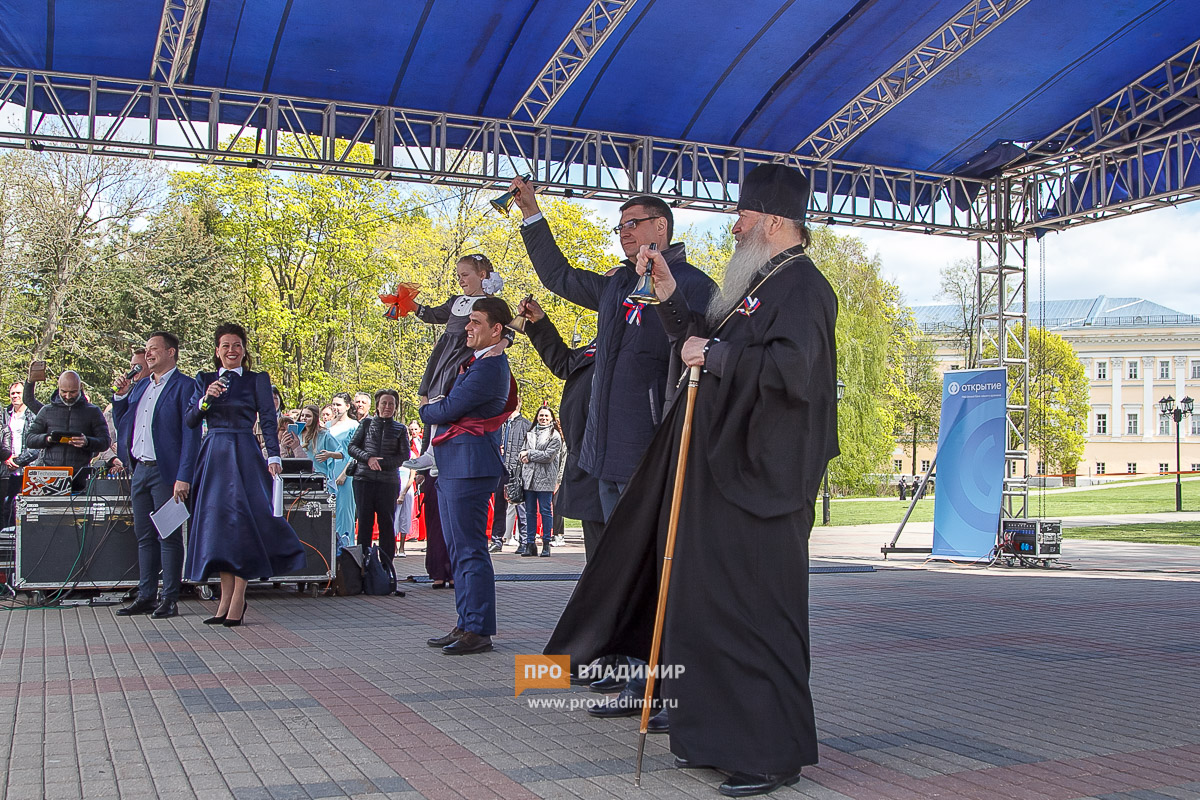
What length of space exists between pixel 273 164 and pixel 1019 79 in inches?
342

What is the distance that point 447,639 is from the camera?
21.0ft

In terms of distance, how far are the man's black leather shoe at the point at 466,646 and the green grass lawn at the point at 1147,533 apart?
17.5m

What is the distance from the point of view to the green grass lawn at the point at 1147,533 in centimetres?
2086

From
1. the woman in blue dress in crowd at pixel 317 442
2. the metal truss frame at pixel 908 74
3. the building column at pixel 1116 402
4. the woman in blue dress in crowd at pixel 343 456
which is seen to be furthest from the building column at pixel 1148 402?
the woman in blue dress in crowd at pixel 317 442

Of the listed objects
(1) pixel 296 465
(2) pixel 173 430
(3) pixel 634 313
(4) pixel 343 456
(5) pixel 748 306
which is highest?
(3) pixel 634 313

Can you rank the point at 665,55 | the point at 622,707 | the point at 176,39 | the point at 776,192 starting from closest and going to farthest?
1. the point at 776,192
2. the point at 622,707
3. the point at 176,39
4. the point at 665,55

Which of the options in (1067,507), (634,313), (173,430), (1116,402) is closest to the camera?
(634,313)

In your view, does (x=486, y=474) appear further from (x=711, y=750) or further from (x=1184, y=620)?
(x=1184, y=620)

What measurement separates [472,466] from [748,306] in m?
2.68

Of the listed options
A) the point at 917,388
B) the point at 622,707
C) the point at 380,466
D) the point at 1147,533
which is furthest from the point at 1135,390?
the point at 622,707

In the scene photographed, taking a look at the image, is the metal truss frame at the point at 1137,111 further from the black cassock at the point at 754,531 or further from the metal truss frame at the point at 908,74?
the black cassock at the point at 754,531

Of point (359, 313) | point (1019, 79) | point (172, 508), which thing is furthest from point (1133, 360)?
point (172, 508)

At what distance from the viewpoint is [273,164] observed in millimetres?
12211

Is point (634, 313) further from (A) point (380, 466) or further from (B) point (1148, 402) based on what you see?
(B) point (1148, 402)
